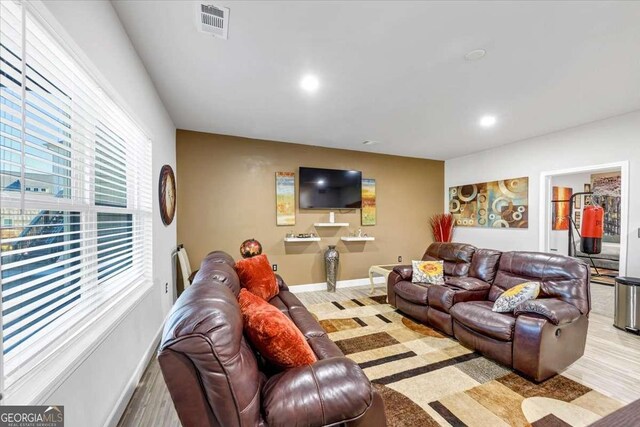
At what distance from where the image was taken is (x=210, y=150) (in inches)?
171

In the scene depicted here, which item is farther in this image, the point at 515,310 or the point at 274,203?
the point at 274,203

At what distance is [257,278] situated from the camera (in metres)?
2.74

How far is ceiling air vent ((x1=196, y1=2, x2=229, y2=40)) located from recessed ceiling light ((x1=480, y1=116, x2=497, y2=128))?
3.43 meters

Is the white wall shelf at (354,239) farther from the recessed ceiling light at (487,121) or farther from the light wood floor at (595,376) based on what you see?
the light wood floor at (595,376)

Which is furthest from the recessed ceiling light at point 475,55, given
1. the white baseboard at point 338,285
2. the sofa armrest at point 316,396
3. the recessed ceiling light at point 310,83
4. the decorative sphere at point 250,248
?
the white baseboard at point 338,285

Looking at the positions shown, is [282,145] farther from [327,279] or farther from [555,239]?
[555,239]

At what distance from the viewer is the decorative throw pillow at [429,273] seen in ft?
11.4

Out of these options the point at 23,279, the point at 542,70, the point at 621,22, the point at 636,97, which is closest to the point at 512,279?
the point at 542,70

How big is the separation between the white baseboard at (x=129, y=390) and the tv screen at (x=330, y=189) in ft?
10.1

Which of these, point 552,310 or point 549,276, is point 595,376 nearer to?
point 552,310

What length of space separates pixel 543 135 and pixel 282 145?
176 inches

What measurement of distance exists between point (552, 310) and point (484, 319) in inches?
20.7

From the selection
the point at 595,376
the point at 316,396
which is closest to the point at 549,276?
the point at 595,376

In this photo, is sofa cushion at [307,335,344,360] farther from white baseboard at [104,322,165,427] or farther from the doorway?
the doorway
